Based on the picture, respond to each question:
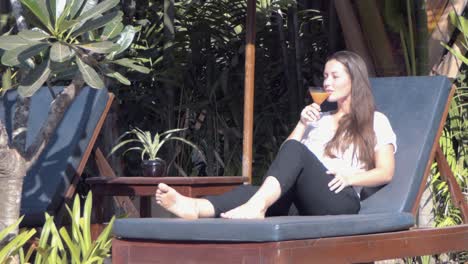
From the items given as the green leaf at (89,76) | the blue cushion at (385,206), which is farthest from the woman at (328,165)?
the green leaf at (89,76)

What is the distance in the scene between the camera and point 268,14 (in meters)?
7.11

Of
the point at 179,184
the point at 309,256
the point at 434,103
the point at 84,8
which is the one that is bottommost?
the point at 309,256

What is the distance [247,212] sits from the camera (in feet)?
12.5

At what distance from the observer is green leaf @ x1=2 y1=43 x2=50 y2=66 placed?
3584 mm

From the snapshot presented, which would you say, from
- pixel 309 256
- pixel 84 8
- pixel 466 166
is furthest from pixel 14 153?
pixel 466 166

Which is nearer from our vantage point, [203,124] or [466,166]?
[466,166]

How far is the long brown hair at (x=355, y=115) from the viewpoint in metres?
4.40

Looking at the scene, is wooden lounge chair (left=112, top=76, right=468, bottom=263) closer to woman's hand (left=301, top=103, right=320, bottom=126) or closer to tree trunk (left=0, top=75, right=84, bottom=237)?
woman's hand (left=301, top=103, right=320, bottom=126)

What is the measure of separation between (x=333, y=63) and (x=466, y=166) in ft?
6.01

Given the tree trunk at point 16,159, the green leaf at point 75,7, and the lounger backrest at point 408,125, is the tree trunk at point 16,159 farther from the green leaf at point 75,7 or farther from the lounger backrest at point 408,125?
the lounger backrest at point 408,125

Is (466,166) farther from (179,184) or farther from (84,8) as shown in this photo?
(84,8)

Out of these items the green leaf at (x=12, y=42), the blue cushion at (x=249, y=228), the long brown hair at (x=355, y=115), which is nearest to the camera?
the blue cushion at (x=249, y=228)

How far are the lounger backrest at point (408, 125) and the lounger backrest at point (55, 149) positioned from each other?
1.50 meters

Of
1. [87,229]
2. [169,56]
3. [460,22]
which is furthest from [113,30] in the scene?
[169,56]
